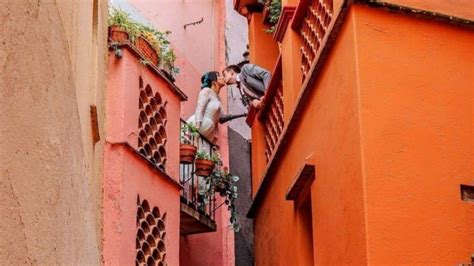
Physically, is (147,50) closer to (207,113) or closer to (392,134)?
(207,113)

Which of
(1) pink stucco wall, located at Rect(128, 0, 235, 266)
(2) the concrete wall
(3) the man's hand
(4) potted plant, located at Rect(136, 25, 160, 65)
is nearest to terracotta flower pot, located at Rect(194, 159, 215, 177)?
(3) the man's hand

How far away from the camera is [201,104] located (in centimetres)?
1398

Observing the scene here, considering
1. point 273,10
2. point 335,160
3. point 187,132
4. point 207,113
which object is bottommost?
point 335,160

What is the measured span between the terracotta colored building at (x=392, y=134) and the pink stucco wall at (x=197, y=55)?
472cm

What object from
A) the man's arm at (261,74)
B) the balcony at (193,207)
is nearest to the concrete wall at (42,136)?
the balcony at (193,207)

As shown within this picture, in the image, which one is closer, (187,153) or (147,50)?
(147,50)

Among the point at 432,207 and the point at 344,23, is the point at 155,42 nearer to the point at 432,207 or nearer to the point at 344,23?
the point at 344,23

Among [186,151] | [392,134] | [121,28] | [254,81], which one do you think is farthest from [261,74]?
[392,134]

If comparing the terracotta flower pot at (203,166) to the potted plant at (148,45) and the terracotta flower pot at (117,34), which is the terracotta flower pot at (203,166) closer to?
the potted plant at (148,45)

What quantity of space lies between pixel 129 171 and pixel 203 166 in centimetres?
260

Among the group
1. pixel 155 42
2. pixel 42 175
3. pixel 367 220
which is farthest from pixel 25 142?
pixel 155 42

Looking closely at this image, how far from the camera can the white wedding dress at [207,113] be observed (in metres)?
13.8

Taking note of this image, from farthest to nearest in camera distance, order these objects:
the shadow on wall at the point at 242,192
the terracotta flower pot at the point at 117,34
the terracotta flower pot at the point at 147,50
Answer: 1. the shadow on wall at the point at 242,192
2. the terracotta flower pot at the point at 147,50
3. the terracotta flower pot at the point at 117,34

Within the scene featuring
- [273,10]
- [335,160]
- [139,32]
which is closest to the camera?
[335,160]
